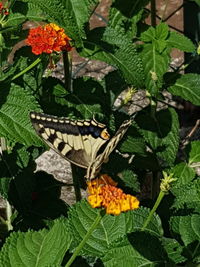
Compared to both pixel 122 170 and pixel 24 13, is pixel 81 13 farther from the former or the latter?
pixel 122 170

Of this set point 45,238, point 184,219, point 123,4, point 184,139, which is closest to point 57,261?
point 45,238

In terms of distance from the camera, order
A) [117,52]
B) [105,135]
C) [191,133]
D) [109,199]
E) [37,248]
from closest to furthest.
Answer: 1. [109,199]
2. [37,248]
3. [105,135]
4. [117,52]
5. [191,133]

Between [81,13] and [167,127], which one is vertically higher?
[81,13]

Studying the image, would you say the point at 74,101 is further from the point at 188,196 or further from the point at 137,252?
the point at 137,252

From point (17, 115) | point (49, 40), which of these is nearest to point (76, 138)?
point (17, 115)

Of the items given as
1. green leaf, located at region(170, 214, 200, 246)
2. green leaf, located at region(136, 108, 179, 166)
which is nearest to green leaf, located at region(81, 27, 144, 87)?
green leaf, located at region(136, 108, 179, 166)

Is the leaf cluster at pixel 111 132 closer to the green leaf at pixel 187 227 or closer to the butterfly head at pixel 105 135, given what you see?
the green leaf at pixel 187 227
